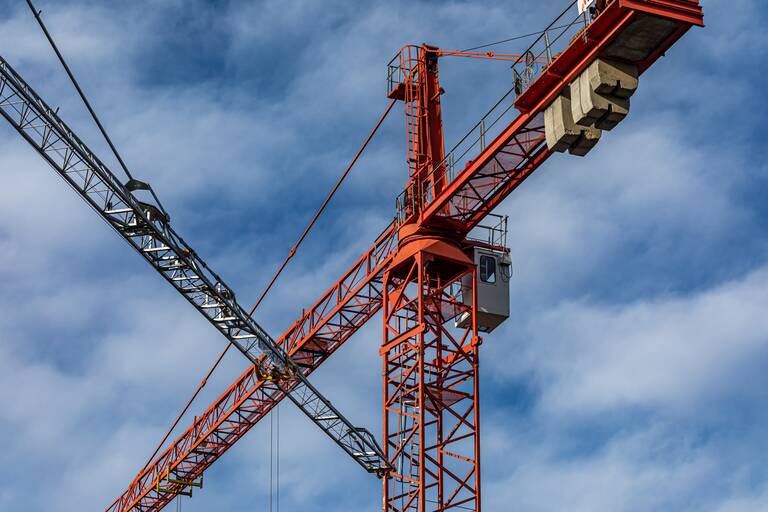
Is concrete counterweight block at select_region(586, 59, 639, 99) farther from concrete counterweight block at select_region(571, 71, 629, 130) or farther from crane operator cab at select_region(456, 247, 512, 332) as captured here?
crane operator cab at select_region(456, 247, 512, 332)

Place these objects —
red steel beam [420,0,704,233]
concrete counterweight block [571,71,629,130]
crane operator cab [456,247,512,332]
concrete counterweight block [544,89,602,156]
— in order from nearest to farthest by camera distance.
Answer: red steel beam [420,0,704,233], concrete counterweight block [571,71,629,130], concrete counterweight block [544,89,602,156], crane operator cab [456,247,512,332]

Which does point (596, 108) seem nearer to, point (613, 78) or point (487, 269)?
point (613, 78)

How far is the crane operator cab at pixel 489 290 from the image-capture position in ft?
171

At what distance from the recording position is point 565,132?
43812 millimetres

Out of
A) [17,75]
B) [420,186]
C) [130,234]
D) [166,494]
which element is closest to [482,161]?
[420,186]

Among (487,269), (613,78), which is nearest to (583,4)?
(613,78)

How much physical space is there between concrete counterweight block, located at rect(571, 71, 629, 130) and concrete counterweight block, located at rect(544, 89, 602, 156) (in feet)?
1.25

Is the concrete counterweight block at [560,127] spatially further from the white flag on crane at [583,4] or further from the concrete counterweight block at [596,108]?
the white flag on crane at [583,4]

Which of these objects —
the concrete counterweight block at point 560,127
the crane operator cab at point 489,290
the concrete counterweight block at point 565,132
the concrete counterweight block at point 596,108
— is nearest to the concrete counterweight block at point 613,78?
the concrete counterweight block at point 596,108

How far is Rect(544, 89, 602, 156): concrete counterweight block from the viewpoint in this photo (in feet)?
144

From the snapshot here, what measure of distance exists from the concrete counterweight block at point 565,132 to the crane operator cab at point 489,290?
8584 millimetres

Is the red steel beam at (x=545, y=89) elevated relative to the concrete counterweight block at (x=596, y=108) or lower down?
elevated

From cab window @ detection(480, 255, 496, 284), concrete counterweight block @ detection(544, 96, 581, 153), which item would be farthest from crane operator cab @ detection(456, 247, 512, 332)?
concrete counterweight block @ detection(544, 96, 581, 153)

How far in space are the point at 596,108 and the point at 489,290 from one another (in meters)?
11.4
